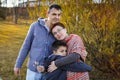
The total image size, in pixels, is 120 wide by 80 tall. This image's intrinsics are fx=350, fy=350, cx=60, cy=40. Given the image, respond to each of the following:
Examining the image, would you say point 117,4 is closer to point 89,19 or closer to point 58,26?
point 89,19

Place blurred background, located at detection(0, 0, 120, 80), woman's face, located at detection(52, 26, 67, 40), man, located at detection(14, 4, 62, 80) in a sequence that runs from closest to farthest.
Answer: woman's face, located at detection(52, 26, 67, 40), man, located at detection(14, 4, 62, 80), blurred background, located at detection(0, 0, 120, 80)

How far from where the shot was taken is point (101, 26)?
271 inches

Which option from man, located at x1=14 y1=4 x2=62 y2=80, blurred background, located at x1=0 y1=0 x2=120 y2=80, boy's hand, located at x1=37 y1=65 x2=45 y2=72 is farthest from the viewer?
blurred background, located at x1=0 y1=0 x2=120 y2=80

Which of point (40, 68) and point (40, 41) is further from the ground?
point (40, 41)

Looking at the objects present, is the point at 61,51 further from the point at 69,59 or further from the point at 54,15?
the point at 54,15

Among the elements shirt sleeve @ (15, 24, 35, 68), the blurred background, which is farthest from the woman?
the blurred background

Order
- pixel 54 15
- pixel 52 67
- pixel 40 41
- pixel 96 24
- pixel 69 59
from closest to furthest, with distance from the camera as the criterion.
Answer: pixel 69 59 → pixel 52 67 → pixel 54 15 → pixel 40 41 → pixel 96 24

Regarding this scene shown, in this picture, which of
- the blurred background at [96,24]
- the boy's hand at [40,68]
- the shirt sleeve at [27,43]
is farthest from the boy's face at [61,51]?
the blurred background at [96,24]

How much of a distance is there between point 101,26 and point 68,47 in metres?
3.28

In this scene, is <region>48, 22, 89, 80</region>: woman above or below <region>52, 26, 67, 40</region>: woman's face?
below

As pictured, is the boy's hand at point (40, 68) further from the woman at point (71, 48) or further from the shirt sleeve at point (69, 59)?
the shirt sleeve at point (69, 59)

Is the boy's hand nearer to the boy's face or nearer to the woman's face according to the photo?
the boy's face

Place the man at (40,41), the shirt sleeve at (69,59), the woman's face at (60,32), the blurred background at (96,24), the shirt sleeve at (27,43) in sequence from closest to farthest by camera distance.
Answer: the shirt sleeve at (69,59) < the woman's face at (60,32) < the man at (40,41) < the shirt sleeve at (27,43) < the blurred background at (96,24)

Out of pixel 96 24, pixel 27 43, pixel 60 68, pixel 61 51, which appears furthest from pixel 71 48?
pixel 96 24
